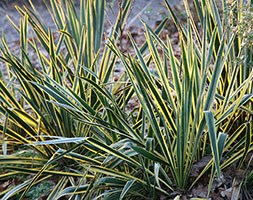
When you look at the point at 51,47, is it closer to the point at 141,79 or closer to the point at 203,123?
the point at 141,79

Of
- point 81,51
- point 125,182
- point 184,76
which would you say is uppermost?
point 81,51

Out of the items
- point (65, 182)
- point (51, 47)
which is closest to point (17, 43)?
point (51, 47)

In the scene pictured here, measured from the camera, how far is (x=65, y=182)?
2383 millimetres

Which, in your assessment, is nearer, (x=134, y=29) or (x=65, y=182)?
(x=65, y=182)

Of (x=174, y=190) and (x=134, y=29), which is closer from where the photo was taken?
(x=174, y=190)

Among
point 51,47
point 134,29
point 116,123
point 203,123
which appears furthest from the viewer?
point 134,29

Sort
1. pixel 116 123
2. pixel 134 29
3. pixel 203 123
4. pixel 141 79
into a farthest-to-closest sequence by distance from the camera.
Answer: pixel 134 29
pixel 116 123
pixel 141 79
pixel 203 123

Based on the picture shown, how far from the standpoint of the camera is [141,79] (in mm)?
2037

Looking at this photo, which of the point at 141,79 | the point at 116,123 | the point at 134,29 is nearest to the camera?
the point at 141,79

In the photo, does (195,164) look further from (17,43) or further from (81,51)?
(17,43)

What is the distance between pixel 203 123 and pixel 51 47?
1091 millimetres

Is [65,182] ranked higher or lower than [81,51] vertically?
lower

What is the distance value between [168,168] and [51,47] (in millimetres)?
989

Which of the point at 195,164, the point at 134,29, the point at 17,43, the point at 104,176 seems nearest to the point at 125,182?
the point at 104,176
